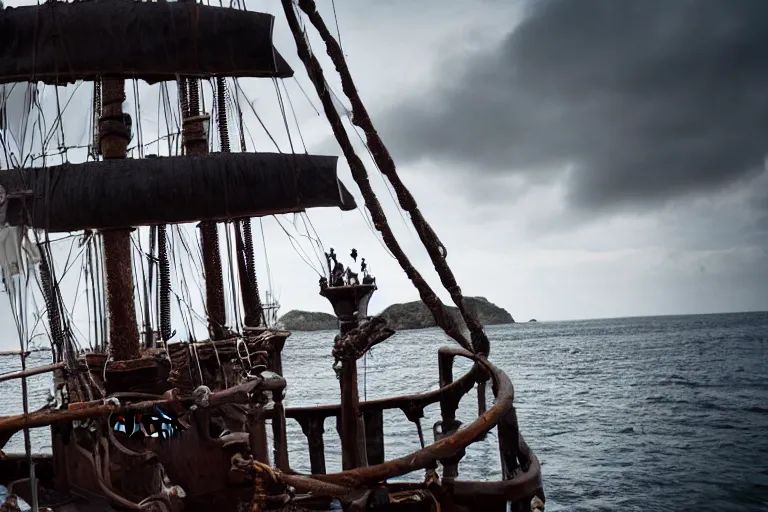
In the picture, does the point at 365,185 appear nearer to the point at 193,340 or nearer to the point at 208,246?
the point at 193,340

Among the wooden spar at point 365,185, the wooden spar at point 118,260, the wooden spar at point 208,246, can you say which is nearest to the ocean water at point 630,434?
the wooden spar at point 365,185

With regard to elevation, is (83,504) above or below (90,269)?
below

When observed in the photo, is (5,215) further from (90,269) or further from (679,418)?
(679,418)

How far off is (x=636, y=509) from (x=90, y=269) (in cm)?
1735

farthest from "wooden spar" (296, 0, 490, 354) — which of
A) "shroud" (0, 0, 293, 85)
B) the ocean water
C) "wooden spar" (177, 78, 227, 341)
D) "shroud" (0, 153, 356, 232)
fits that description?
"wooden spar" (177, 78, 227, 341)

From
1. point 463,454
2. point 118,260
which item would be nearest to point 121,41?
point 118,260

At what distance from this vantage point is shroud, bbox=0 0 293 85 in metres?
14.7

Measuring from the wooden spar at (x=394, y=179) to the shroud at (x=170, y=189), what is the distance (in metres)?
5.52

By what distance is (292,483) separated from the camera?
6000 mm

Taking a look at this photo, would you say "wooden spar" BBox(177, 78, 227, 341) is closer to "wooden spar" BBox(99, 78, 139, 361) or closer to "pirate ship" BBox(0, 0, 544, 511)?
"pirate ship" BBox(0, 0, 544, 511)

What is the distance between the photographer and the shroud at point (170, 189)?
46.7 feet

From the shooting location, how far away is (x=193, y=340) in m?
14.0

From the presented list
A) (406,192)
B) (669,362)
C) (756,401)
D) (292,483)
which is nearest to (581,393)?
(756,401)

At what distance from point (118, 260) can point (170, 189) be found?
2195mm
